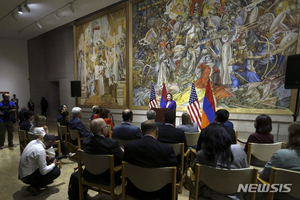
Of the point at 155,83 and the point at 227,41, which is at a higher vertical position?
the point at 227,41

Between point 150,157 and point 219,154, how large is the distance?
29.7 inches

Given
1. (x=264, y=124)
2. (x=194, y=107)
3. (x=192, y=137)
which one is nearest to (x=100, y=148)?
(x=192, y=137)

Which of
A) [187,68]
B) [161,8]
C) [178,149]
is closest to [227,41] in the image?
[187,68]

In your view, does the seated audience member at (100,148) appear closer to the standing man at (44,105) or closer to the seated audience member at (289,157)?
the seated audience member at (289,157)

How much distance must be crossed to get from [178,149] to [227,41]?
206 inches

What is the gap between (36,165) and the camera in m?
2.66

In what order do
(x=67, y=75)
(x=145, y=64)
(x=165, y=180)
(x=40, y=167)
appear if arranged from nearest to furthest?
(x=165, y=180), (x=40, y=167), (x=145, y=64), (x=67, y=75)

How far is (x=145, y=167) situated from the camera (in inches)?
69.1

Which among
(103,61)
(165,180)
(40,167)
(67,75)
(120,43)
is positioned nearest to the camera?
(165,180)

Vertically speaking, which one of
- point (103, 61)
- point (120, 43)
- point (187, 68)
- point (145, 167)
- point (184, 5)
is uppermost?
point (184, 5)

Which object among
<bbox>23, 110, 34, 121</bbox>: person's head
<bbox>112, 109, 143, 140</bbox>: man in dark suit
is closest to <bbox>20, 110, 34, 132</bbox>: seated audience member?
<bbox>23, 110, 34, 121</bbox>: person's head

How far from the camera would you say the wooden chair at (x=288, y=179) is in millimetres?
1525

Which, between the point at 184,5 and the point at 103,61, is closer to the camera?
the point at 184,5

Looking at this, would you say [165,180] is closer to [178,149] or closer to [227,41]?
[178,149]
